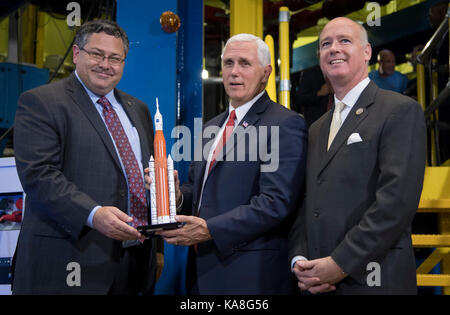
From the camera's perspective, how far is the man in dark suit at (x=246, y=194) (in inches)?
85.6

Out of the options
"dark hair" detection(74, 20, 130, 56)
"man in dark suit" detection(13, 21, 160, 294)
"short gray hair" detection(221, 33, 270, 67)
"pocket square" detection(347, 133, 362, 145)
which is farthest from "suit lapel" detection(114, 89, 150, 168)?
"pocket square" detection(347, 133, 362, 145)

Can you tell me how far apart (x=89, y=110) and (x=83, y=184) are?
1.18ft

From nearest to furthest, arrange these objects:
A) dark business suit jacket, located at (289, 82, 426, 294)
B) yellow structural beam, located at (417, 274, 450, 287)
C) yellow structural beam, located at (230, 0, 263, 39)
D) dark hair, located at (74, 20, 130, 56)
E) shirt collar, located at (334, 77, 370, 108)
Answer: dark business suit jacket, located at (289, 82, 426, 294) → shirt collar, located at (334, 77, 370, 108) → dark hair, located at (74, 20, 130, 56) → yellow structural beam, located at (417, 274, 450, 287) → yellow structural beam, located at (230, 0, 263, 39)

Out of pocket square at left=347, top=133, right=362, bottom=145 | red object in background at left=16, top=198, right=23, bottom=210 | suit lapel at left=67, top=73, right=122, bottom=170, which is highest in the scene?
suit lapel at left=67, top=73, right=122, bottom=170

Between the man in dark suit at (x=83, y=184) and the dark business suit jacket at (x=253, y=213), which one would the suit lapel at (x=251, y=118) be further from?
the man in dark suit at (x=83, y=184)

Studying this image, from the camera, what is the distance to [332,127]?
2281 mm

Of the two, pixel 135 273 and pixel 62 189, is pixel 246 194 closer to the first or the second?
pixel 135 273

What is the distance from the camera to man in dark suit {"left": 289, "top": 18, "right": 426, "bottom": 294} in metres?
1.89

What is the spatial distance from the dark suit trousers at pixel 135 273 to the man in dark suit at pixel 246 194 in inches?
8.1

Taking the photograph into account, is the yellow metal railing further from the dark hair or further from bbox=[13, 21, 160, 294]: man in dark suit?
the dark hair

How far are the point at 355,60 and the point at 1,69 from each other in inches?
197

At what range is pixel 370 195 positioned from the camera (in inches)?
78.5

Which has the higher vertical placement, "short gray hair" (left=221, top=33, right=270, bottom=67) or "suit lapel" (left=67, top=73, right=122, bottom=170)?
"short gray hair" (left=221, top=33, right=270, bottom=67)
